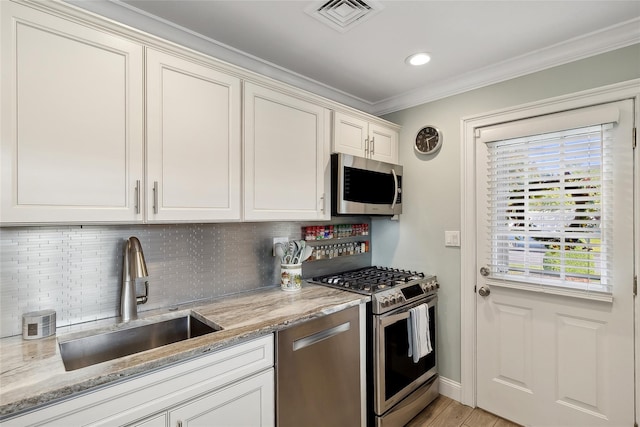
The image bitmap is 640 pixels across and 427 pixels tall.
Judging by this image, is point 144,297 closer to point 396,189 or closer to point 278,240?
point 278,240

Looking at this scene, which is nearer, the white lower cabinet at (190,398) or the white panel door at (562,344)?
the white lower cabinet at (190,398)

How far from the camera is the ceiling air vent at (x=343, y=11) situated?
1543mm

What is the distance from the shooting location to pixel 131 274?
1489 mm

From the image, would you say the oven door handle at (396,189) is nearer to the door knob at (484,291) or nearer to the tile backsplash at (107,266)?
the door knob at (484,291)

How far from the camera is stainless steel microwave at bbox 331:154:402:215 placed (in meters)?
2.17

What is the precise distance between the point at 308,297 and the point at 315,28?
1.58m

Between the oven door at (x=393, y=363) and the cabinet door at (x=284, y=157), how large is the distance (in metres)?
0.82

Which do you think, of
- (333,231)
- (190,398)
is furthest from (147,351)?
(333,231)

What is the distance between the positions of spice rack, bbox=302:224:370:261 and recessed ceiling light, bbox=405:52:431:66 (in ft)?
4.34

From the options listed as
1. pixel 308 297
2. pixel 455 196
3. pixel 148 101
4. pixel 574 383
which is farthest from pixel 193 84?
pixel 574 383

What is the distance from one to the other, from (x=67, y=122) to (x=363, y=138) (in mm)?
1787

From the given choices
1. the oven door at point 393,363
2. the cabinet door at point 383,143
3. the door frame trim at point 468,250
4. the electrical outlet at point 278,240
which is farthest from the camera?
the cabinet door at point 383,143

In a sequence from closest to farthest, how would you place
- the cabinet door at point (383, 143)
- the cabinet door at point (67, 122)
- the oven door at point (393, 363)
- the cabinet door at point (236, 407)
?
the cabinet door at point (67, 122) → the cabinet door at point (236, 407) → the oven door at point (393, 363) → the cabinet door at point (383, 143)

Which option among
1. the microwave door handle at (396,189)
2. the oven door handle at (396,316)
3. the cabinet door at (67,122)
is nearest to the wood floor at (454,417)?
the oven door handle at (396,316)
